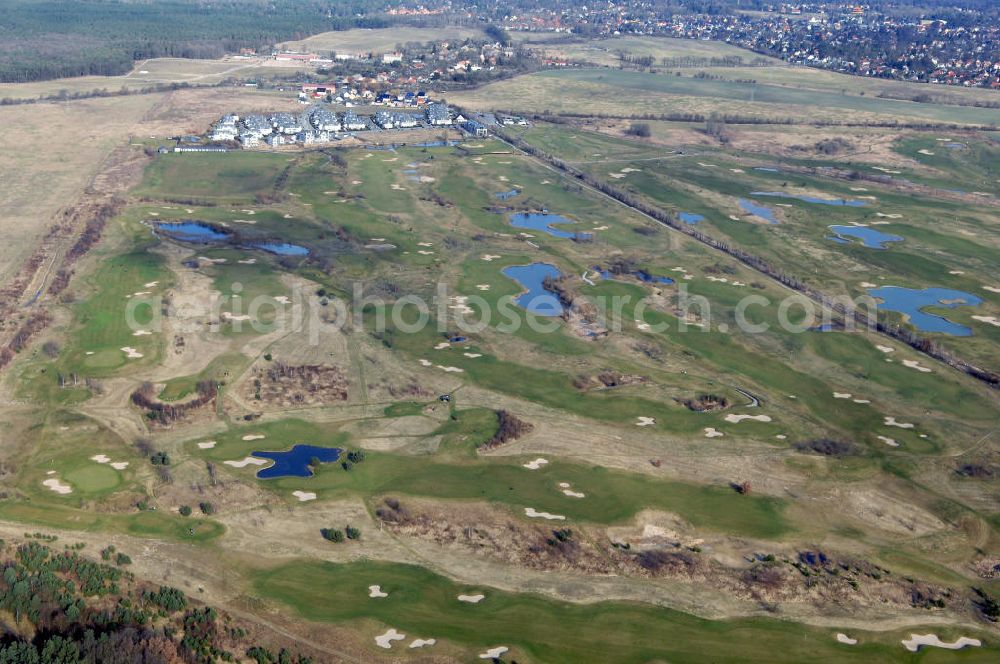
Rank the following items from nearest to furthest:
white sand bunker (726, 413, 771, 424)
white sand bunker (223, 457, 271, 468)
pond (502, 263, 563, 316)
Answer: white sand bunker (223, 457, 271, 468) < white sand bunker (726, 413, 771, 424) < pond (502, 263, 563, 316)

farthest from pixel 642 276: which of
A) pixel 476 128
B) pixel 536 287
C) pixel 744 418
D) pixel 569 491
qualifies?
pixel 476 128

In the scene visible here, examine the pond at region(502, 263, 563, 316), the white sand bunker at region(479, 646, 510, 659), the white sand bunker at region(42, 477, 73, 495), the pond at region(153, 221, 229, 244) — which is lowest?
the white sand bunker at region(479, 646, 510, 659)

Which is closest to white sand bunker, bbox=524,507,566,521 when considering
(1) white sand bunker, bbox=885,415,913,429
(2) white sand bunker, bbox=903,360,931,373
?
(1) white sand bunker, bbox=885,415,913,429

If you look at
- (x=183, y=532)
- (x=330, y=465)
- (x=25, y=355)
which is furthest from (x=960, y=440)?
(x=25, y=355)

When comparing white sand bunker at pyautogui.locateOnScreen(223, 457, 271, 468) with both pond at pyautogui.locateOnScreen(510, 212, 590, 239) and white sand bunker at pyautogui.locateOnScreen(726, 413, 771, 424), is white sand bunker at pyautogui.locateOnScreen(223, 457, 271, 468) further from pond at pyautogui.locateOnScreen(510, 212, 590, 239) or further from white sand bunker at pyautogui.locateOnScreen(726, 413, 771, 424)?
pond at pyautogui.locateOnScreen(510, 212, 590, 239)

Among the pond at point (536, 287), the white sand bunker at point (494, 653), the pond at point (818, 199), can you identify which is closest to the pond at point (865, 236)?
the pond at point (818, 199)

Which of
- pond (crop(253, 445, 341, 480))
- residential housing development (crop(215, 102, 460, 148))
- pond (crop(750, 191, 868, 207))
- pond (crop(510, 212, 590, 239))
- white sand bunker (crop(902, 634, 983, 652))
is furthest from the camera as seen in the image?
residential housing development (crop(215, 102, 460, 148))

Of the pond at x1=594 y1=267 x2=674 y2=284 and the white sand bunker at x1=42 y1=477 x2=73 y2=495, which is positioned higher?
the pond at x1=594 y1=267 x2=674 y2=284

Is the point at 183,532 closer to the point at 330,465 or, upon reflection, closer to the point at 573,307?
the point at 330,465
